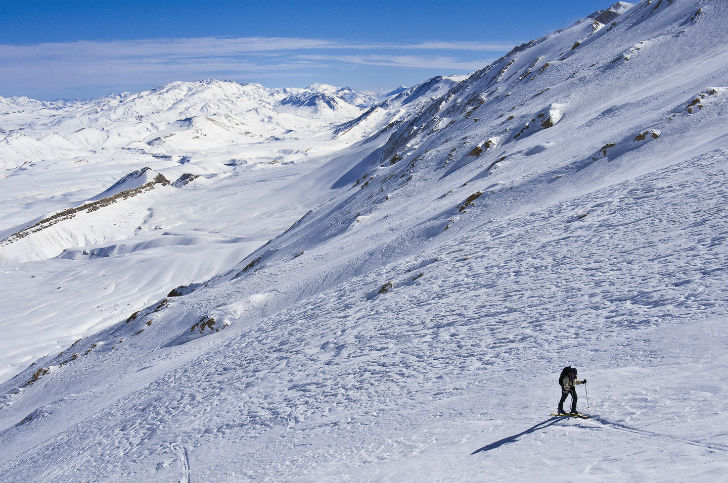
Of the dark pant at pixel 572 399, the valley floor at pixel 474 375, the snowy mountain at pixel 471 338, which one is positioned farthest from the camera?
the snowy mountain at pixel 471 338

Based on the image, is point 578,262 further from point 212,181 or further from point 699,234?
point 212,181

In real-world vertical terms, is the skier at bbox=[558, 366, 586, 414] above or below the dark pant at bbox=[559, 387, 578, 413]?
above

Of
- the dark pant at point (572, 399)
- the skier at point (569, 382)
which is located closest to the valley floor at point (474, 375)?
the dark pant at point (572, 399)

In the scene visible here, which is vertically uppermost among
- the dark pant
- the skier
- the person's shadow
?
the skier

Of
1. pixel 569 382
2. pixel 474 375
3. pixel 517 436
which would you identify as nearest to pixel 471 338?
pixel 474 375

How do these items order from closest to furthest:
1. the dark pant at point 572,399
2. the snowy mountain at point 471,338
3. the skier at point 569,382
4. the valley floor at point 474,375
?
the valley floor at point 474,375 → the skier at point 569,382 → the dark pant at point 572,399 → the snowy mountain at point 471,338

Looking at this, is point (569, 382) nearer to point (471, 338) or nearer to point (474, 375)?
point (474, 375)

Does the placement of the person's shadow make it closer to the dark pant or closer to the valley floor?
the valley floor

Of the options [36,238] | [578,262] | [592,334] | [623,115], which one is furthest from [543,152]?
[36,238]

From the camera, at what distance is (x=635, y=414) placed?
9.48 m

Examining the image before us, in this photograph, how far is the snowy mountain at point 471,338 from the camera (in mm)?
10141

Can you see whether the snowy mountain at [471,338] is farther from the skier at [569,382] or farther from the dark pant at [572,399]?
the skier at [569,382]

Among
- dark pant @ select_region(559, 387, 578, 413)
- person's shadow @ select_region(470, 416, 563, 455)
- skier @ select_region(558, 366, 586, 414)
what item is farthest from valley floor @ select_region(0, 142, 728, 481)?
skier @ select_region(558, 366, 586, 414)

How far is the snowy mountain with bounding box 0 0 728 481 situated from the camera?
10141mm
